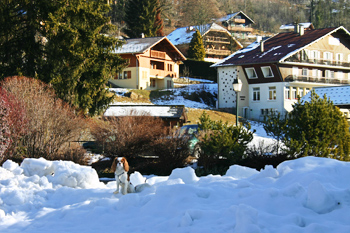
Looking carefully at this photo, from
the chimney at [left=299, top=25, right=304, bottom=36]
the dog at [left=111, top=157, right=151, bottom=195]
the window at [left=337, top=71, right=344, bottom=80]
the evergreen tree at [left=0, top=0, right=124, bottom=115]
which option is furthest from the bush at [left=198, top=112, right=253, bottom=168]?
the window at [left=337, top=71, right=344, bottom=80]

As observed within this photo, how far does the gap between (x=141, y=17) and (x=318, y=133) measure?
47362mm

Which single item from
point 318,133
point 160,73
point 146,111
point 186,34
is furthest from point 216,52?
point 318,133

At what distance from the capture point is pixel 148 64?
2101 inches

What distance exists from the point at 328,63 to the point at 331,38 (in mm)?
3455

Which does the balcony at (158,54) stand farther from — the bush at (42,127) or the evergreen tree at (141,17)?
the bush at (42,127)

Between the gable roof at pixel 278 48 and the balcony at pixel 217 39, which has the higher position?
the balcony at pixel 217 39

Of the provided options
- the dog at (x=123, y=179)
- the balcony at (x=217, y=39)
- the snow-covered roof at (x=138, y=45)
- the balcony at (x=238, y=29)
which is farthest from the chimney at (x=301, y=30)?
the balcony at (x=238, y=29)

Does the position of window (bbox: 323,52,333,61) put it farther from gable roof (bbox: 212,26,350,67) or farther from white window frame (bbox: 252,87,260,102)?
white window frame (bbox: 252,87,260,102)

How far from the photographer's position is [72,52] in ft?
70.5

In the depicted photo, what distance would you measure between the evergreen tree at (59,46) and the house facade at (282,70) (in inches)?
979

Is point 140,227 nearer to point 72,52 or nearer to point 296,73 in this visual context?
point 72,52

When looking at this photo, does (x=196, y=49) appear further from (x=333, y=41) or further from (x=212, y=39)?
(x=333, y=41)

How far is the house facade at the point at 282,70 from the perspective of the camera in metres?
46.7

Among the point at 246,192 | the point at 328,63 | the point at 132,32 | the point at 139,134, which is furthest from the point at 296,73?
the point at 246,192
